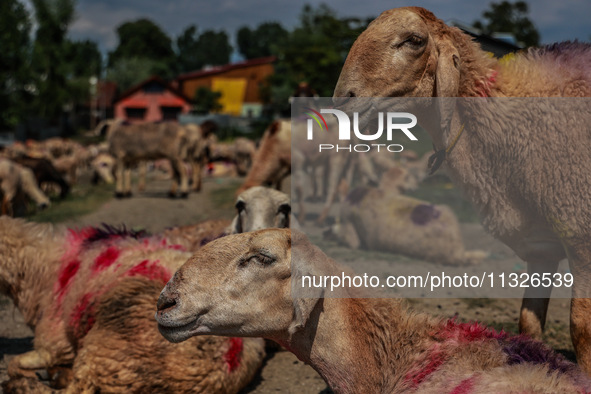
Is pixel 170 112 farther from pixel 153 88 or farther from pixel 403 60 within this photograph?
pixel 403 60

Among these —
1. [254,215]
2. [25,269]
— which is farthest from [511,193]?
[25,269]

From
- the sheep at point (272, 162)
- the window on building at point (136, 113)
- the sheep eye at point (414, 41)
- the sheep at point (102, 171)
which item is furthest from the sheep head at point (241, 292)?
the window on building at point (136, 113)

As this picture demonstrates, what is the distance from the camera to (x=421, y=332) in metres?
3.48

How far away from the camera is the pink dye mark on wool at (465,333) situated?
343 centimetres

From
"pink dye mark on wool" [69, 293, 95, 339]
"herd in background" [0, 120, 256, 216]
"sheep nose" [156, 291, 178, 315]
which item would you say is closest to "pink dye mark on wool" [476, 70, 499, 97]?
"sheep nose" [156, 291, 178, 315]

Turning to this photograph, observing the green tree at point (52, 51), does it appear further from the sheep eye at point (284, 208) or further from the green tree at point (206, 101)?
the sheep eye at point (284, 208)

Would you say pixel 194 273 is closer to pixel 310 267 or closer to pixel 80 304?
pixel 310 267

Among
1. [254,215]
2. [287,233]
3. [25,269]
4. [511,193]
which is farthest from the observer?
[254,215]

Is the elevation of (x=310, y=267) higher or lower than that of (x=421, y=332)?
higher

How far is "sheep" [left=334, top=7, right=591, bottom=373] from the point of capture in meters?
3.70

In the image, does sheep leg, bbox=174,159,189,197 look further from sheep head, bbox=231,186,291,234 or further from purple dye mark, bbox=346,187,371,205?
sheep head, bbox=231,186,291,234

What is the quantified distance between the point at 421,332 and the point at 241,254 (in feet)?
3.92

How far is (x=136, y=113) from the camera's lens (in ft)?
230

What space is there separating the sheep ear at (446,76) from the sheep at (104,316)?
8.73 ft
